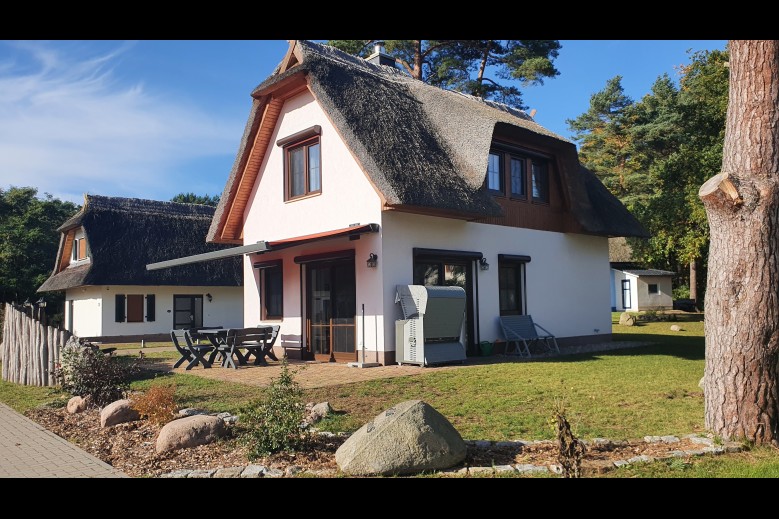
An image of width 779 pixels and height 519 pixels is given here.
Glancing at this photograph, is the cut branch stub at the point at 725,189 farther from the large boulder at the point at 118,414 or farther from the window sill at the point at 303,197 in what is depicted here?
the window sill at the point at 303,197

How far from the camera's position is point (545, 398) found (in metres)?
8.71

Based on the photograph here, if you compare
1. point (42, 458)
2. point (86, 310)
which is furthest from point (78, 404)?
point (86, 310)

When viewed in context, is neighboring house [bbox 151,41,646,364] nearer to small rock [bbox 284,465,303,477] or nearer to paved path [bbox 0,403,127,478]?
paved path [bbox 0,403,127,478]

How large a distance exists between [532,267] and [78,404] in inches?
436

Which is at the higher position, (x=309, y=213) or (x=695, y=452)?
(x=309, y=213)

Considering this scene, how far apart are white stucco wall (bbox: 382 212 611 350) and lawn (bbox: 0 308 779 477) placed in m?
2.20

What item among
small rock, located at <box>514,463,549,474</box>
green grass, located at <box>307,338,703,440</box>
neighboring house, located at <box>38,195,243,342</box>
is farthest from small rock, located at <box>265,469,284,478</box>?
neighboring house, located at <box>38,195,243,342</box>

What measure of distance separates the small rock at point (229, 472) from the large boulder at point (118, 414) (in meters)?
2.90

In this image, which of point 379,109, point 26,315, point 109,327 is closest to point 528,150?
point 379,109

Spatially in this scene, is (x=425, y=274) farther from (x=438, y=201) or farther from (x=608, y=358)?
(x=608, y=358)

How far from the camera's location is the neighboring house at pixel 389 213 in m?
13.2

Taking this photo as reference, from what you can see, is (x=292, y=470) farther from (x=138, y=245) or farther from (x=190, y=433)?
(x=138, y=245)

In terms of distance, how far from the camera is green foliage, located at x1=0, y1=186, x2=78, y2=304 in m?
32.9
